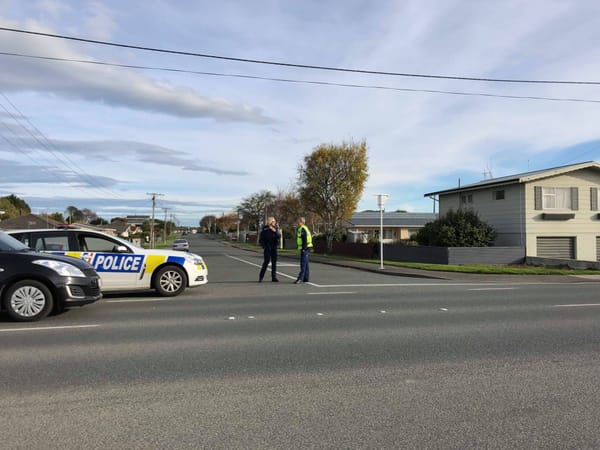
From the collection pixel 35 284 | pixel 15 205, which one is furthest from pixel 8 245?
pixel 15 205

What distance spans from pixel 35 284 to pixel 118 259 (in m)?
2.92

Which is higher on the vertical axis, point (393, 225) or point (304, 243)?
point (393, 225)

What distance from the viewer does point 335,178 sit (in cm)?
3825

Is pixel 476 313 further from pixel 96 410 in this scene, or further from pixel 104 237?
pixel 104 237

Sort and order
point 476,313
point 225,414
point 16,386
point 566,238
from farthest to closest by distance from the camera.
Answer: point 566,238 → point 476,313 → point 16,386 → point 225,414

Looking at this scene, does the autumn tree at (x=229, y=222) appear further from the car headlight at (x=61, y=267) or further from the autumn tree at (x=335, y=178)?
the car headlight at (x=61, y=267)

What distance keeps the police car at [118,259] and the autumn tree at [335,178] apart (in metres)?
27.1

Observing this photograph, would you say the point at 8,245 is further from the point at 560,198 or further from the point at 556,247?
the point at 560,198

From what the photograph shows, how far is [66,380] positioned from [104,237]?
6.55 meters

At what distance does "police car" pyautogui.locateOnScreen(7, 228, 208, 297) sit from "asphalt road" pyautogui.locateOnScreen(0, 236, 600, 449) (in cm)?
171

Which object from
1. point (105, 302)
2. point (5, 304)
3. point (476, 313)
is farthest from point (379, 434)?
point (105, 302)

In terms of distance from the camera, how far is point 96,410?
14.0 feet

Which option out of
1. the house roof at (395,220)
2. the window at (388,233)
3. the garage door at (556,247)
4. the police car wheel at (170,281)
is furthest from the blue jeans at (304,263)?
the window at (388,233)

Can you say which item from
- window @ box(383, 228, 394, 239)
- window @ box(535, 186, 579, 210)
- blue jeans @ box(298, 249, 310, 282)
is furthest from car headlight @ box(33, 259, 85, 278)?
window @ box(383, 228, 394, 239)
